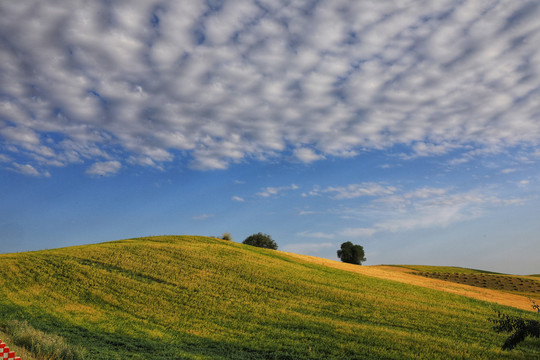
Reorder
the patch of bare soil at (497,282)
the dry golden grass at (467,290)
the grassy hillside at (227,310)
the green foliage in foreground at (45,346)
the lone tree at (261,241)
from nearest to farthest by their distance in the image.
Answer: the green foliage in foreground at (45,346) → the grassy hillside at (227,310) → the dry golden grass at (467,290) → the patch of bare soil at (497,282) → the lone tree at (261,241)

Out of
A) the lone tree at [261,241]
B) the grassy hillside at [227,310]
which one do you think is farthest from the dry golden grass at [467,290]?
the lone tree at [261,241]

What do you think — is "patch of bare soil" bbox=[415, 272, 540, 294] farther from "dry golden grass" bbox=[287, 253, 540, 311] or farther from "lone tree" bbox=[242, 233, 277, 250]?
"lone tree" bbox=[242, 233, 277, 250]

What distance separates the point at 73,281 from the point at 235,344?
2223 cm

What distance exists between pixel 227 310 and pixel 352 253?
8255 cm

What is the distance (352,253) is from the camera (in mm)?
107000

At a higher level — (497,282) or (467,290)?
(497,282)

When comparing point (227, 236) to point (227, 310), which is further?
point (227, 236)

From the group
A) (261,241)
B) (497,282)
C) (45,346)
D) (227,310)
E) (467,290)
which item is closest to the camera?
(45,346)

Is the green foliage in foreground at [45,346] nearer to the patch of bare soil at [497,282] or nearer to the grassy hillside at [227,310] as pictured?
the grassy hillside at [227,310]

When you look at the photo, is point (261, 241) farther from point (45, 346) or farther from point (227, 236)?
point (45, 346)

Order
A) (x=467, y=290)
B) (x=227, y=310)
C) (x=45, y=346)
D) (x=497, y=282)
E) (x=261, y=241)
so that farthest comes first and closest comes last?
1. (x=261, y=241)
2. (x=497, y=282)
3. (x=467, y=290)
4. (x=227, y=310)
5. (x=45, y=346)

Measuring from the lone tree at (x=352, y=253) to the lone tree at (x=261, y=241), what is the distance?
75.5 ft

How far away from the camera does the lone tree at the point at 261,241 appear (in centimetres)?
9700

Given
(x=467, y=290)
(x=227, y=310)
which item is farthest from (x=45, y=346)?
(x=467, y=290)
